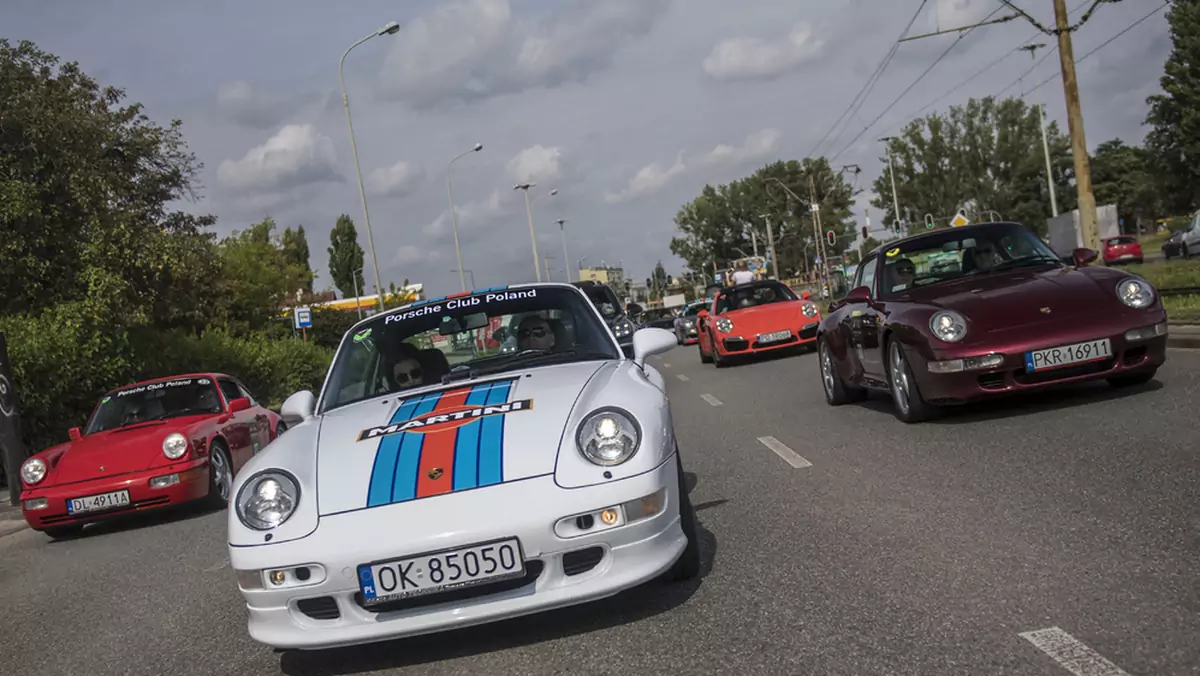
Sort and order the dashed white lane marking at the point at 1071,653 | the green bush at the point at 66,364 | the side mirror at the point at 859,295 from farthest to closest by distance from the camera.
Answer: the green bush at the point at 66,364
the side mirror at the point at 859,295
the dashed white lane marking at the point at 1071,653

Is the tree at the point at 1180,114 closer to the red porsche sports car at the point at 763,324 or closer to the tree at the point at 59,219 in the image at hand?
the red porsche sports car at the point at 763,324

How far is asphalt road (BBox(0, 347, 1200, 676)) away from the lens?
3.42 m

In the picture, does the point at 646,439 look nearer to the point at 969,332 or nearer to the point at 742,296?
the point at 969,332

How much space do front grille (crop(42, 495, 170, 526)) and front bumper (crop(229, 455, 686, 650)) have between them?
6.14 metres

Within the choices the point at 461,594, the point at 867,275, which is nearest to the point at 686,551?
the point at 461,594

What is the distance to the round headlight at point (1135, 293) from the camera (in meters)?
7.41

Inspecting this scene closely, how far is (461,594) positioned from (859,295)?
5848 millimetres

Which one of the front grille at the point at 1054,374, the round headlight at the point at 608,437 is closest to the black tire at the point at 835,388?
the front grille at the point at 1054,374

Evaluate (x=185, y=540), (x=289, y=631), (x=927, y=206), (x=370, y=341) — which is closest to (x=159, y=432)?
(x=185, y=540)

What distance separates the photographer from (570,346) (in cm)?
555

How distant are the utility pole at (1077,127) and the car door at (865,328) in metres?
10.1

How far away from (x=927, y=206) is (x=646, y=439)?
8756 centimetres

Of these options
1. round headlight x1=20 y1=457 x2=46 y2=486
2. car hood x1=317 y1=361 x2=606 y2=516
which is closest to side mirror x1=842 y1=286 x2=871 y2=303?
car hood x1=317 y1=361 x2=606 y2=516

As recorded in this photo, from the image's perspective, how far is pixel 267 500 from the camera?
4.04 m
